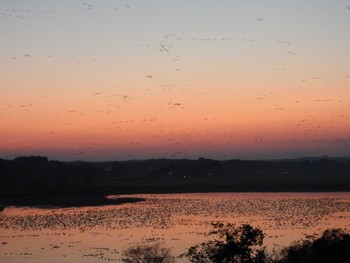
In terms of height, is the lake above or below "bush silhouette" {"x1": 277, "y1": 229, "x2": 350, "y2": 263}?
below

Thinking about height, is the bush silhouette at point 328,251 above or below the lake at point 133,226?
above

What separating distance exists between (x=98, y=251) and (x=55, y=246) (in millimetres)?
4726

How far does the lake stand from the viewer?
1655 inches

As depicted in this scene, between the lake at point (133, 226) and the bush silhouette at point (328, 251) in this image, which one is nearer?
the bush silhouette at point (328, 251)

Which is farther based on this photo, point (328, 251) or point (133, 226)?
point (133, 226)

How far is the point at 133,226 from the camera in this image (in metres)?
55.6

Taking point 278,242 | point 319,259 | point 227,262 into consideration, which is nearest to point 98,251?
point 278,242

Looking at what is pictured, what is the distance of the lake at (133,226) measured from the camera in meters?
42.0

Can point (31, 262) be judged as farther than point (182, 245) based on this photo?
No

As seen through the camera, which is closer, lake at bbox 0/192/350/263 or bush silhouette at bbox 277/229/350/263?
bush silhouette at bbox 277/229/350/263

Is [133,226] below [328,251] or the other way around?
below

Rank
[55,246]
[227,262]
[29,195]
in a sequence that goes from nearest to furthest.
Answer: [227,262]
[55,246]
[29,195]

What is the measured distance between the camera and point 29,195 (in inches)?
4262

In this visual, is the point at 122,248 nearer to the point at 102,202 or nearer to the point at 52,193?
the point at 102,202
